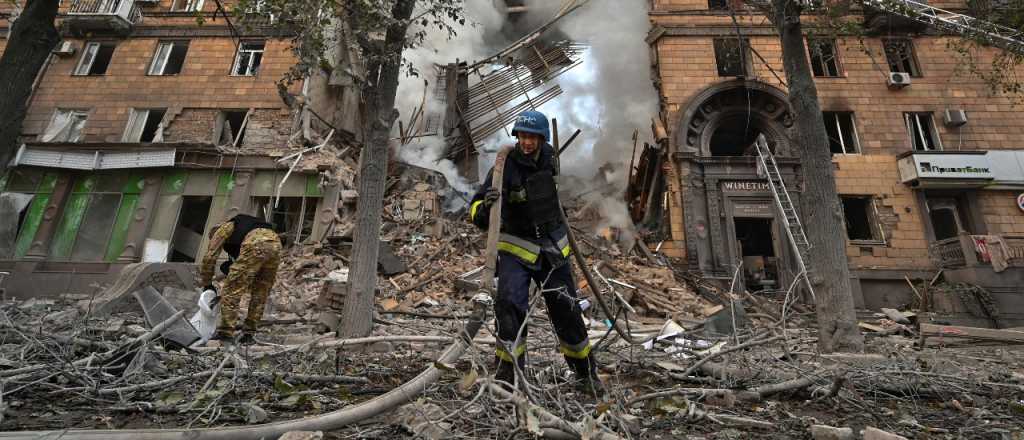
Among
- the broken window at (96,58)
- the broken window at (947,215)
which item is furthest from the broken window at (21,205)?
the broken window at (947,215)

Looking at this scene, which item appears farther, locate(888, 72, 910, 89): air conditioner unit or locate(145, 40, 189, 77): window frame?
locate(145, 40, 189, 77): window frame

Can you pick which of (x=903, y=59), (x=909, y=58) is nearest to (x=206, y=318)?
(x=903, y=59)

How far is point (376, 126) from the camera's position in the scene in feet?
19.5

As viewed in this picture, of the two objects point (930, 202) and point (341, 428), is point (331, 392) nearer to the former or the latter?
point (341, 428)

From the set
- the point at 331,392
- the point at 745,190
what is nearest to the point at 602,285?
the point at 745,190

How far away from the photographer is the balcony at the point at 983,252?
392 inches

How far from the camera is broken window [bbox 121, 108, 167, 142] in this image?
13.0 metres

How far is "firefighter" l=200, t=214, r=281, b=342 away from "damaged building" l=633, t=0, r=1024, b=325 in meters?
10.4

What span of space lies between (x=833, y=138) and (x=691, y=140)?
14.5 ft

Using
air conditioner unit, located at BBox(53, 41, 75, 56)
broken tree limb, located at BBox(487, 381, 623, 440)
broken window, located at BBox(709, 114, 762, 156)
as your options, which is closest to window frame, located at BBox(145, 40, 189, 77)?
air conditioner unit, located at BBox(53, 41, 75, 56)

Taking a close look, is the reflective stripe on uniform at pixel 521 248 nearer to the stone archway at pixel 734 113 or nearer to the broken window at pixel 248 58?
the stone archway at pixel 734 113

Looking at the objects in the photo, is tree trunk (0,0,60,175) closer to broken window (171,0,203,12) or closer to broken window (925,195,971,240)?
broken window (171,0,203,12)

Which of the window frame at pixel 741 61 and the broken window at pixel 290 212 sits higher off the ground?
the window frame at pixel 741 61

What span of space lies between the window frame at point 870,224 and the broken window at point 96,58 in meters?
23.8
